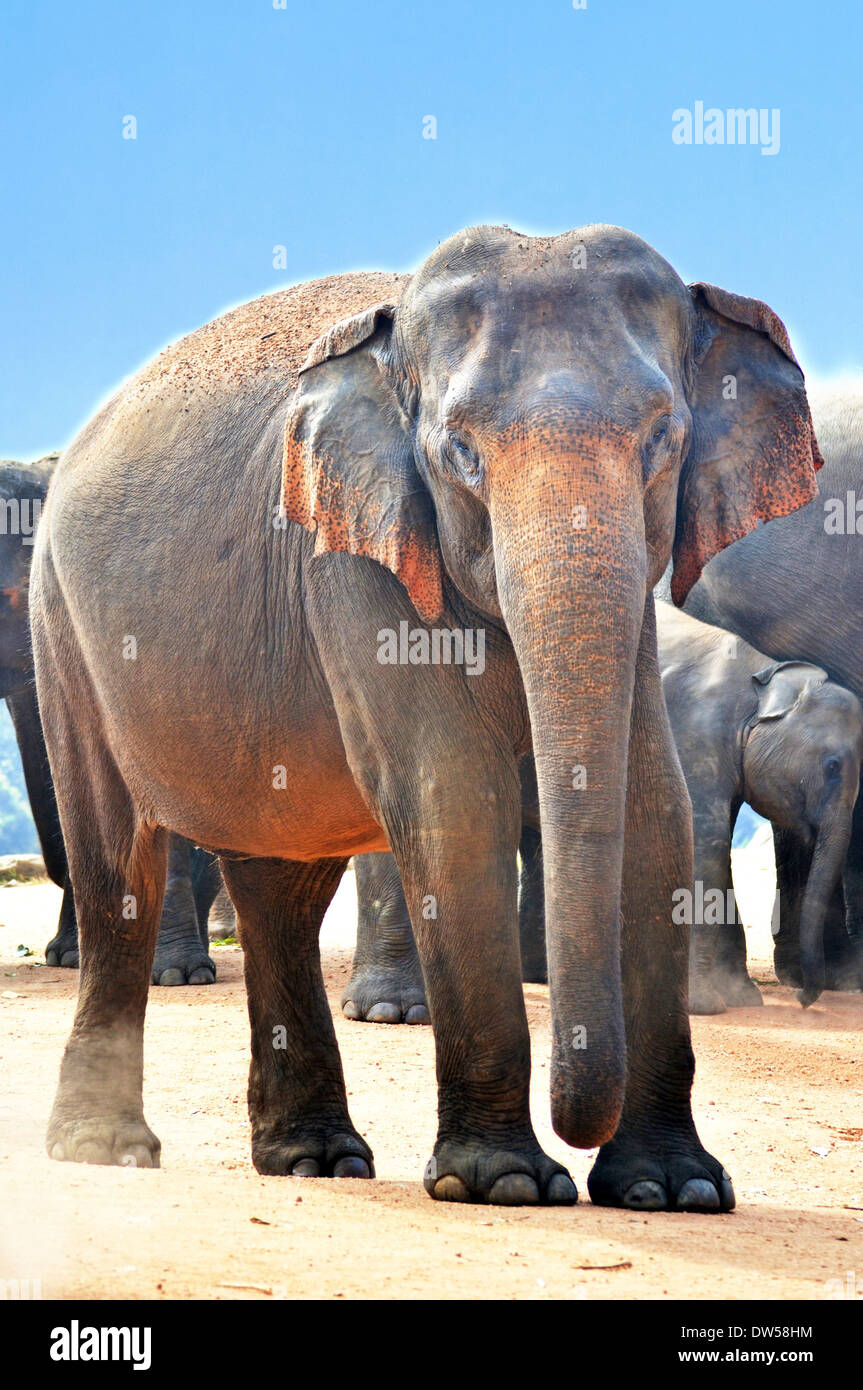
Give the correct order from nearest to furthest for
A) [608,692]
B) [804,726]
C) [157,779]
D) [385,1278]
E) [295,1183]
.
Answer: [385,1278] < [608,692] < [295,1183] < [157,779] < [804,726]

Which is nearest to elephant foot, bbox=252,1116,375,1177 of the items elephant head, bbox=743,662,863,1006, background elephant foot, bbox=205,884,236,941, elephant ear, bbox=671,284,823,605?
elephant ear, bbox=671,284,823,605

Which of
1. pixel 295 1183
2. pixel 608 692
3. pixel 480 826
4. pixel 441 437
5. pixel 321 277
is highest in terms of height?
pixel 321 277

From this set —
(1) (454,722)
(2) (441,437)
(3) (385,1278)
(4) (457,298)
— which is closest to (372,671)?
(1) (454,722)

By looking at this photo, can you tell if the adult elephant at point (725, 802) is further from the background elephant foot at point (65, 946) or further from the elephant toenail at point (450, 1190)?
the elephant toenail at point (450, 1190)

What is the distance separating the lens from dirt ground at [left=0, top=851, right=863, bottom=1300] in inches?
131

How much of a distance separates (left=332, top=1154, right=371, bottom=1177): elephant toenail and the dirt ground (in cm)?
11

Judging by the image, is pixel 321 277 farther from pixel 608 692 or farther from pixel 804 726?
pixel 804 726

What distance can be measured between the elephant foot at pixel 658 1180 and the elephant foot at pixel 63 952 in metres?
6.91

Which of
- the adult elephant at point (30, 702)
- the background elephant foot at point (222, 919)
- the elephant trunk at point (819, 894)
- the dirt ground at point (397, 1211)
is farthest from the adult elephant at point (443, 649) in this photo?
the background elephant foot at point (222, 919)

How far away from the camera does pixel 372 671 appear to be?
178 inches

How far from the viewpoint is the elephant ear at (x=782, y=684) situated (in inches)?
393

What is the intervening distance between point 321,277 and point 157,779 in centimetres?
160

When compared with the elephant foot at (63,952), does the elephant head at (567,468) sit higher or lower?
higher

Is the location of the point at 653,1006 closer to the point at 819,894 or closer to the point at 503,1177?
the point at 503,1177
